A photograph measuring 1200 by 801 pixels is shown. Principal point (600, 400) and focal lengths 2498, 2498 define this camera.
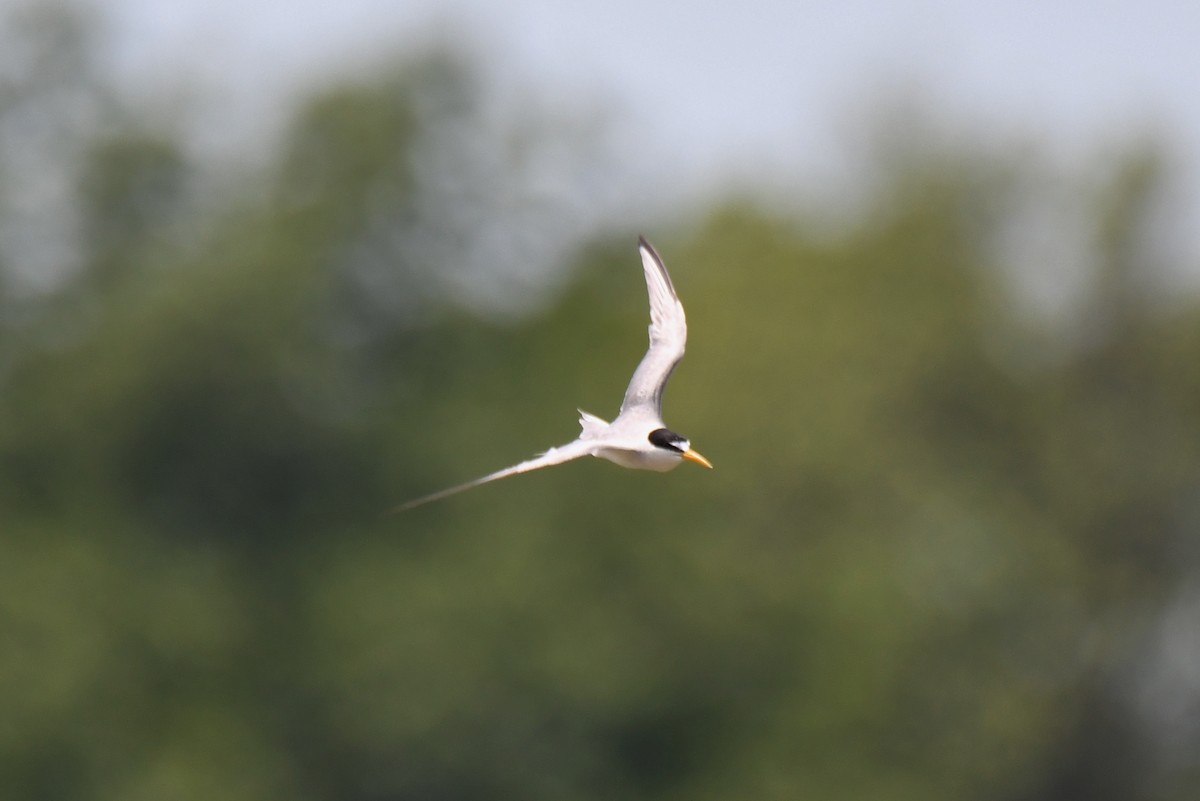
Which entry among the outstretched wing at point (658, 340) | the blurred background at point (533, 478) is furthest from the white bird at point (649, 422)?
the blurred background at point (533, 478)

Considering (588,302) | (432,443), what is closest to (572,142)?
(588,302)

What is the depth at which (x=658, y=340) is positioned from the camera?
11.7 meters

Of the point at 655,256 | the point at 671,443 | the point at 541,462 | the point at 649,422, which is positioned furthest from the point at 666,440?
the point at 541,462

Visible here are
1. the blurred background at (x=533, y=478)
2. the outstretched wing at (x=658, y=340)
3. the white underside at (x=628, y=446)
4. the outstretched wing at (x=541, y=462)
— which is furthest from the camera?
the blurred background at (x=533, y=478)

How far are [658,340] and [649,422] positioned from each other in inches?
33.4

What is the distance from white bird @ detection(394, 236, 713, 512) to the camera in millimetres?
10039

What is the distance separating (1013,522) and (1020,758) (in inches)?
206

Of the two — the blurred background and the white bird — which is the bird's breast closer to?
the white bird

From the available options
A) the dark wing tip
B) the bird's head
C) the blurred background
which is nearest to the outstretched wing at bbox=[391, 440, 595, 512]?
the bird's head

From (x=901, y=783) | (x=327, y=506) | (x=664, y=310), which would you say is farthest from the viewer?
(x=327, y=506)

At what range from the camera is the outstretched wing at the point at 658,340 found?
445 inches

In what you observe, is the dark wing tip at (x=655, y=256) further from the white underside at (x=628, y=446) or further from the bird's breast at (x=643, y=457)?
the bird's breast at (x=643, y=457)

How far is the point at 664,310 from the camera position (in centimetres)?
1178

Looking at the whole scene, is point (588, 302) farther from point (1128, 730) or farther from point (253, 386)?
point (1128, 730)
